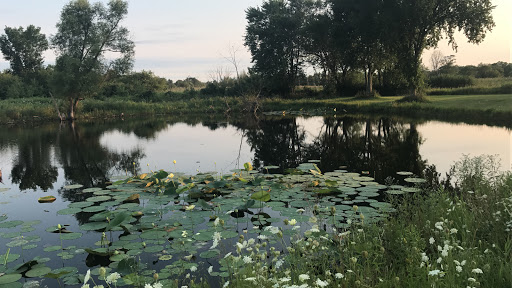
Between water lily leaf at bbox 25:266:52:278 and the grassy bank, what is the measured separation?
20424mm

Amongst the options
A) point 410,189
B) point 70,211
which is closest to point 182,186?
point 70,211

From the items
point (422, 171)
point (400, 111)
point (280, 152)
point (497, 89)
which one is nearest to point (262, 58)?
point (400, 111)

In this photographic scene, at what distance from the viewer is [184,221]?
6.10 m

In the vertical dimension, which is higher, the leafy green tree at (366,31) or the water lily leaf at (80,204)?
the leafy green tree at (366,31)

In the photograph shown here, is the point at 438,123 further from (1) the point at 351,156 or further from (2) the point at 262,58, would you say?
(2) the point at 262,58

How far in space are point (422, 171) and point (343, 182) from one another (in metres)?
2.64

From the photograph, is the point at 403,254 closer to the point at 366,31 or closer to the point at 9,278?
the point at 9,278

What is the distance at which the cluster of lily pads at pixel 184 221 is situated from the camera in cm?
438

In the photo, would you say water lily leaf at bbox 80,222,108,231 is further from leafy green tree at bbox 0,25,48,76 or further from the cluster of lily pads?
leafy green tree at bbox 0,25,48,76

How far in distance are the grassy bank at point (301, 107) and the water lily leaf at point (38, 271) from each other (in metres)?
20.4

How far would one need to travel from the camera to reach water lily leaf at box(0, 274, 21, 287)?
4008 millimetres

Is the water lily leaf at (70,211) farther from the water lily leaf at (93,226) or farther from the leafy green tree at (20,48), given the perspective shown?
the leafy green tree at (20,48)

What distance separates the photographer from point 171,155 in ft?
46.1

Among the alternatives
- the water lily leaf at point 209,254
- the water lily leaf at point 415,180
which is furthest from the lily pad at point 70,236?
the water lily leaf at point 415,180
